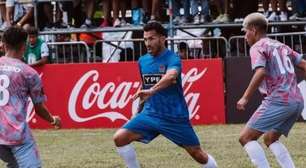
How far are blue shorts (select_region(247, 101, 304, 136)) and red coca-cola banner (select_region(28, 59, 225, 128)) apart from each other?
8587mm

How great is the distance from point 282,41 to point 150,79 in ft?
30.7

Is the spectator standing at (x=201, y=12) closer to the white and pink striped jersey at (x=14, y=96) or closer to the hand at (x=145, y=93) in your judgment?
the hand at (x=145, y=93)

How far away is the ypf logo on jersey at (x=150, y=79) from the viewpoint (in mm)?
10570

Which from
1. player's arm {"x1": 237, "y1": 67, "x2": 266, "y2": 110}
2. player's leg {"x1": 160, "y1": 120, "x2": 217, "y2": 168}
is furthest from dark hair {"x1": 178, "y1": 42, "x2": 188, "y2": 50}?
player's arm {"x1": 237, "y1": 67, "x2": 266, "y2": 110}

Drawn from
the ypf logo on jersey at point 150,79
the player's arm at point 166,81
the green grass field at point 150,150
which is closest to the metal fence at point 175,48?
the green grass field at point 150,150

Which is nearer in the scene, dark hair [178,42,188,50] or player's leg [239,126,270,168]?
player's leg [239,126,270,168]

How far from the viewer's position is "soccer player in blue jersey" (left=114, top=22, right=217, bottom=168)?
10500 mm

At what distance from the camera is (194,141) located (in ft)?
34.5

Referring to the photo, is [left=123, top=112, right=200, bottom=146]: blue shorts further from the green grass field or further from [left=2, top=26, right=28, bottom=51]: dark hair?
[left=2, top=26, right=28, bottom=51]: dark hair

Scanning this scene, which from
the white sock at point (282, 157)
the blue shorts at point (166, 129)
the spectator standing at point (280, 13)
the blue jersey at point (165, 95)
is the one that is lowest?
the white sock at point (282, 157)

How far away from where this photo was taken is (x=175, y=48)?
810 inches

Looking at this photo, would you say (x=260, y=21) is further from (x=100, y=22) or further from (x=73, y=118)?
(x=100, y=22)

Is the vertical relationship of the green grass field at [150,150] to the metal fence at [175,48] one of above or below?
below

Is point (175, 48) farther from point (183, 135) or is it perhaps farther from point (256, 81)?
point (256, 81)
